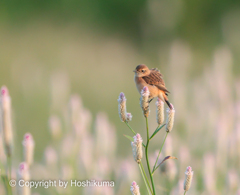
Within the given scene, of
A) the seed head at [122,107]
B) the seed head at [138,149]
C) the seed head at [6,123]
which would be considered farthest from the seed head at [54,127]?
the seed head at [138,149]

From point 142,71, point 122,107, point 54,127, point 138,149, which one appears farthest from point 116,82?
point 138,149

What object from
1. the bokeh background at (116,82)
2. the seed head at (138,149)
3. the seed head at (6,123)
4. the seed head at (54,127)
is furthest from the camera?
the seed head at (54,127)

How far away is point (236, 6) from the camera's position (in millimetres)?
11234

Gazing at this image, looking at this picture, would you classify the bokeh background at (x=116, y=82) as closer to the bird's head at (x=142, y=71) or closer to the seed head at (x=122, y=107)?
the bird's head at (x=142, y=71)

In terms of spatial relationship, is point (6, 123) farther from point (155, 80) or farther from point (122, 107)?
point (155, 80)

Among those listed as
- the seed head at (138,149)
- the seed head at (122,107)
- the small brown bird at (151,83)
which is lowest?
the seed head at (138,149)

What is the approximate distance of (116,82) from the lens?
666cm

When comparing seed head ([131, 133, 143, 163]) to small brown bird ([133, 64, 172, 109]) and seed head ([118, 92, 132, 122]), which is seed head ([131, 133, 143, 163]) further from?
small brown bird ([133, 64, 172, 109])

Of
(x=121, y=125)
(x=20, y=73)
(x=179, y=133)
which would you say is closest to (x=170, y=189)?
(x=179, y=133)

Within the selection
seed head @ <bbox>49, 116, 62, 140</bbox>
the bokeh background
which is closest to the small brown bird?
the bokeh background

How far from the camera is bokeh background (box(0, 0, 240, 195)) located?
2.50 metres

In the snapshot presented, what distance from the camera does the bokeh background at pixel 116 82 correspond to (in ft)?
8.21

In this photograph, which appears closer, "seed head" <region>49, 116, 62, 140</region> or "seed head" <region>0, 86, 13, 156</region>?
"seed head" <region>0, 86, 13, 156</region>

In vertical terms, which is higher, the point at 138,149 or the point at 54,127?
the point at 54,127
